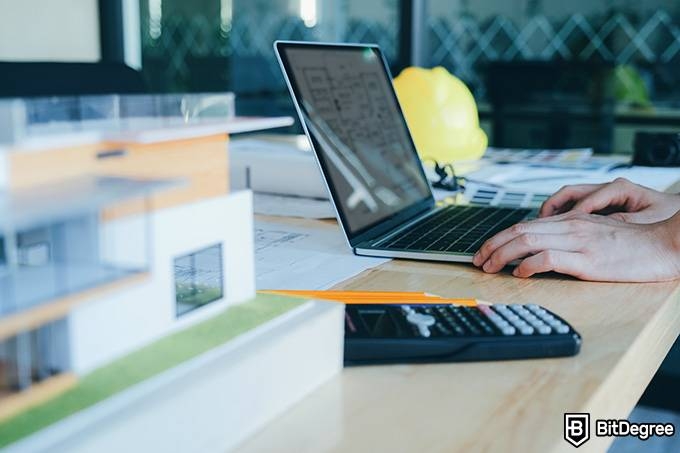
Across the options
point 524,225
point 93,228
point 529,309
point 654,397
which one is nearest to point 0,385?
point 93,228

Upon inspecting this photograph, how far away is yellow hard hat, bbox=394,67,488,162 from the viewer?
1757 mm

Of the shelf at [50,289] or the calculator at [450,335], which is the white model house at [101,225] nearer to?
the shelf at [50,289]

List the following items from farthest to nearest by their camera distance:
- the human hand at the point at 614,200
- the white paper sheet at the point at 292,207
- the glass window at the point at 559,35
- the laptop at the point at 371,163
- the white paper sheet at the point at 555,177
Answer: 1. the glass window at the point at 559,35
2. the white paper sheet at the point at 555,177
3. the white paper sheet at the point at 292,207
4. the human hand at the point at 614,200
5. the laptop at the point at 371,163

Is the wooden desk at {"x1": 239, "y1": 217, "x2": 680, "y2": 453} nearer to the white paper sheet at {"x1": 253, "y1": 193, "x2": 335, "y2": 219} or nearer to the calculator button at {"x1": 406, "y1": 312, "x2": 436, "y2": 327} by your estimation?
the calculator button at {"x1": 406, "y1": 312, "x2": 436, "y2": 327}

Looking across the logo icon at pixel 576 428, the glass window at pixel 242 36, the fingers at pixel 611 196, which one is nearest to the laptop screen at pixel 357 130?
the fingers at pixel 611 196

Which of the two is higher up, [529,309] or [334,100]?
[334,100]

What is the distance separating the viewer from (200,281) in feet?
2.03

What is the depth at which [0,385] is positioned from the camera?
406 mm

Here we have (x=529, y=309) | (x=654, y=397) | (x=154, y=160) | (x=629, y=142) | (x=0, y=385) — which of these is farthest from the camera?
(x=629, y=142)

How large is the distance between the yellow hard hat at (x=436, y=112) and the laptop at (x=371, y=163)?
0.43 metres

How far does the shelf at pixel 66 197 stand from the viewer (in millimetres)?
378

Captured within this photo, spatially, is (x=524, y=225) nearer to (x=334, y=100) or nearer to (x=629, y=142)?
(x=334, y=100)

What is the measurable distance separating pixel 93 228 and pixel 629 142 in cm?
299

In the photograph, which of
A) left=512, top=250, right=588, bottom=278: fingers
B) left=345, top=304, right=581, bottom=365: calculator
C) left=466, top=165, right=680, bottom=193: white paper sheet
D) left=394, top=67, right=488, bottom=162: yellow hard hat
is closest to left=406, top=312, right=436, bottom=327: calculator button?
left=345, top=304, right=581, bottom=365: calculator
